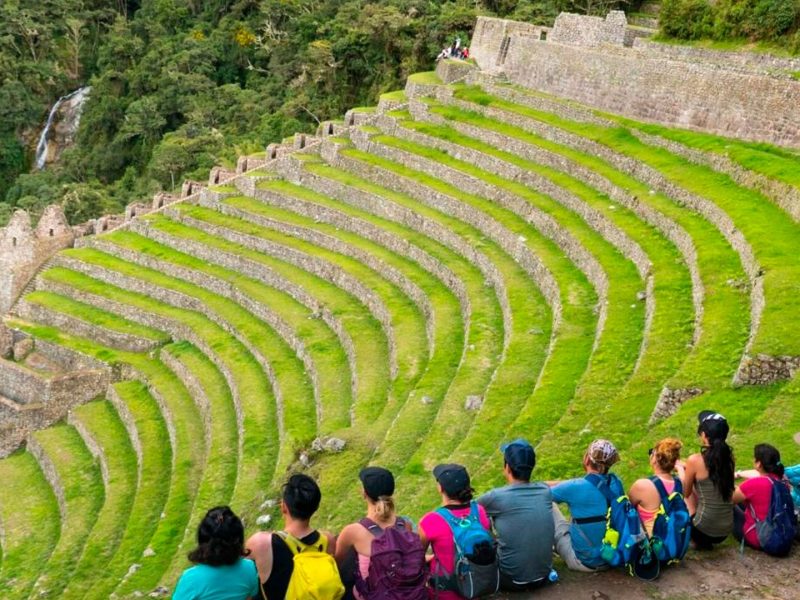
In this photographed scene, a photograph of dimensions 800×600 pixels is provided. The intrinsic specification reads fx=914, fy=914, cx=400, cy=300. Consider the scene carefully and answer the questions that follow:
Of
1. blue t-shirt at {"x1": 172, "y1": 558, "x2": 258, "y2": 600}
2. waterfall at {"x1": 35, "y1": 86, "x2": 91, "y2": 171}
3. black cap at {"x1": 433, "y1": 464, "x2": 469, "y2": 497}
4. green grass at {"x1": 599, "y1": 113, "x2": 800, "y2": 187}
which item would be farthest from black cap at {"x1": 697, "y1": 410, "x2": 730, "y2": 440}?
waterfall at {"x1": 35, "y1": 86, "x2": 91, "y2": 171}

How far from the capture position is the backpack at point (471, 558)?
23.4ft

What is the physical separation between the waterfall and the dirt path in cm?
5222

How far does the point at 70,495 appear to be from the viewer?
63.6 ft

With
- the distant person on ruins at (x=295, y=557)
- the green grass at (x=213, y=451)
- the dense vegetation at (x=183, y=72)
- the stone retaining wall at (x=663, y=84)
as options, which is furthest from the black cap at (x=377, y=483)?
the dense vegetation at (x=183, y=72)

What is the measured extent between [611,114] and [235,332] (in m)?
11.9

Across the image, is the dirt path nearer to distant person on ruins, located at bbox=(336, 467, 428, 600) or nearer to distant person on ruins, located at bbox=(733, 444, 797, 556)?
distant person on ruins, located at bbox=(733, 444, 797, 556)

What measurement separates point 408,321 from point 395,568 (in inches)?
507

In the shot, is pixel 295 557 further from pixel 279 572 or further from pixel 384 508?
pixel 384 508

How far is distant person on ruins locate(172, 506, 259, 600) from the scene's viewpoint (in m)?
6.27

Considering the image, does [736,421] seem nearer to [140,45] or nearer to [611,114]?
[611,114]

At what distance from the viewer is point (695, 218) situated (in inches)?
712

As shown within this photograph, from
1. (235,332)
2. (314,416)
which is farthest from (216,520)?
(235,332)

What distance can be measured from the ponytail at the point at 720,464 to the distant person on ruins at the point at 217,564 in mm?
4099

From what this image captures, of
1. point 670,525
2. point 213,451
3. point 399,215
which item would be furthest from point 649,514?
point 399,215
